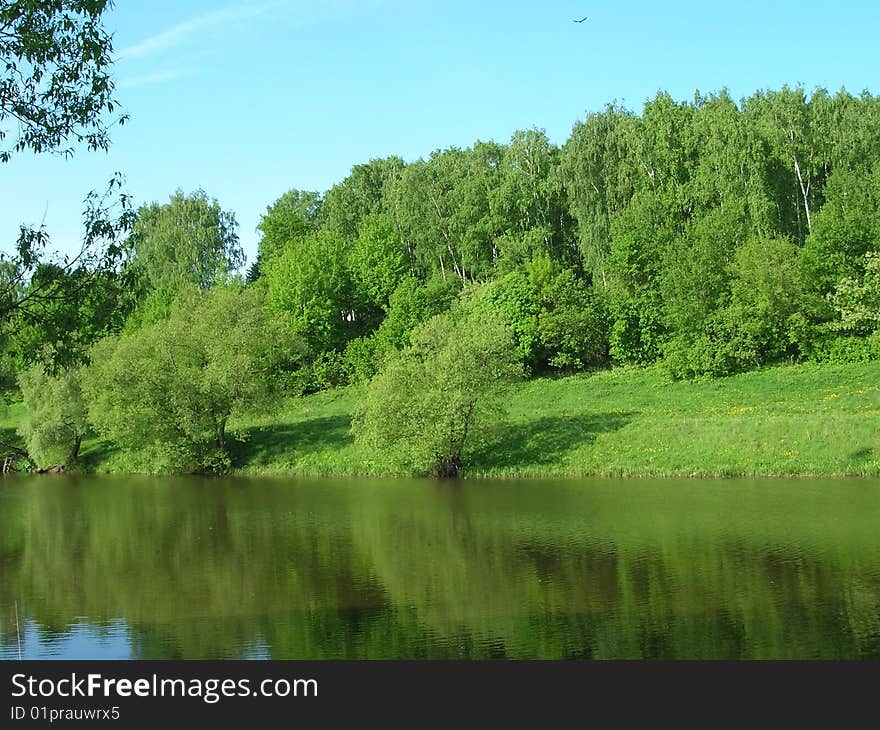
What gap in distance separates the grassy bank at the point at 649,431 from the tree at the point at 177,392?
1.93 m

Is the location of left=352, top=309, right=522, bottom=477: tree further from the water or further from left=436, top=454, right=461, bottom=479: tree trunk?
the water

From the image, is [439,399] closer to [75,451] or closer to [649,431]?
[649,431]

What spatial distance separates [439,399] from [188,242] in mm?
52122

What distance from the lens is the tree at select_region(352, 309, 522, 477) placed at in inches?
1567

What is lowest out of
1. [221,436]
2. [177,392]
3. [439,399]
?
[221,436]

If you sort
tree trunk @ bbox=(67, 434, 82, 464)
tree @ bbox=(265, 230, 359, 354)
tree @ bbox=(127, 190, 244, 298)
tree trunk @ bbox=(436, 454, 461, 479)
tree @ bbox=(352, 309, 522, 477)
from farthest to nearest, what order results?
tree @ bbox=(127, 190, 244, 298), tree @ bbox=(265, 230, 359, 354), tree trunk @ bbox=(67, 434, 82, 464), tree trunk @ bbox=(436, 454, 461, 479), tree @ bbox=(352, 309, 522, 477)

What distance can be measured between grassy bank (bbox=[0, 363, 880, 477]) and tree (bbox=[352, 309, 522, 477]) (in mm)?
1556

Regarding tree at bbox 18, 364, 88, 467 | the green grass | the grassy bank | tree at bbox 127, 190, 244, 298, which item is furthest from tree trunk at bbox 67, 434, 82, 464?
tree at bbox 127, 190, 244, 298

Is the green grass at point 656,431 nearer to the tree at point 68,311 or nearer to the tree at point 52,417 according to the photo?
the tree at point 52,417

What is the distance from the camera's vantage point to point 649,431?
40.7 metres

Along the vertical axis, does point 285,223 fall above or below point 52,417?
above

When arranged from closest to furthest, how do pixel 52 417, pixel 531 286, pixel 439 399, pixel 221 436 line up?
pixel 439 399 < pixel 221 436 < pixel 52 417 < pixel 531 286

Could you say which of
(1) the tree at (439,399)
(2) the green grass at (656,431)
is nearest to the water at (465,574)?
(2) the green grass at (656,431)

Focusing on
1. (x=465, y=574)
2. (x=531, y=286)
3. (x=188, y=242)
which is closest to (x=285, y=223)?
(x=188, y=242)
